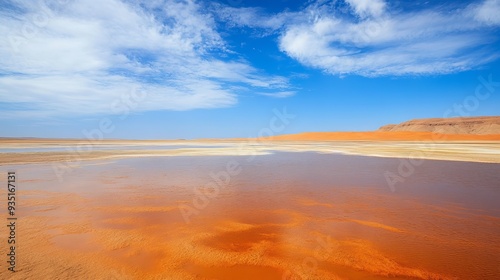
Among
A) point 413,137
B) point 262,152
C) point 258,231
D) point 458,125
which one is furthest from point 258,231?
point 458,125

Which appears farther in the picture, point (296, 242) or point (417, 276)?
point (296, 242)

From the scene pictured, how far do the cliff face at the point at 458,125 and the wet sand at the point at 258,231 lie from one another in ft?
383

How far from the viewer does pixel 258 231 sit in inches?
211

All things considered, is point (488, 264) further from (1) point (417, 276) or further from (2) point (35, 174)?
(2) point (35, 174)

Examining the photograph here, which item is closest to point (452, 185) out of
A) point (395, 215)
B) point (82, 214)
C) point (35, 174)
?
point (395, 215)

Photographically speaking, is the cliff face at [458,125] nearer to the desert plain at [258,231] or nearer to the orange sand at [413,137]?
the orange sand at [413,137]

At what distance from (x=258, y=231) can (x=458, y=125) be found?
439 feet

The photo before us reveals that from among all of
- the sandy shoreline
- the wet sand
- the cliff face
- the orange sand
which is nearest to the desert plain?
the wet sand

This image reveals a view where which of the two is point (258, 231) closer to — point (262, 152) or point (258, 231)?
point (258, 231)

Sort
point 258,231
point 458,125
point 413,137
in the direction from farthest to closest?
point 458,125, point 413,137, point 258,231

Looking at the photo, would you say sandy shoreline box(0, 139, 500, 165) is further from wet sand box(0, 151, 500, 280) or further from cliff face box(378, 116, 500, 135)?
cliff face box(378, 116, 500, 135)

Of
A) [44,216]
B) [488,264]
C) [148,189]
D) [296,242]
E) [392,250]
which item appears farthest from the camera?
[148,189]

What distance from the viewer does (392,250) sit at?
14.6 ft

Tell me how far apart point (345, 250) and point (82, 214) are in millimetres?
6146
